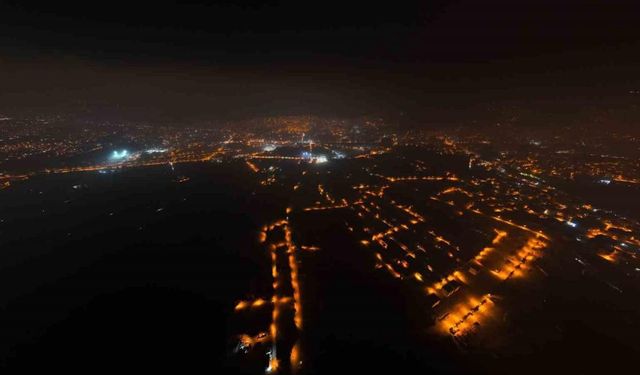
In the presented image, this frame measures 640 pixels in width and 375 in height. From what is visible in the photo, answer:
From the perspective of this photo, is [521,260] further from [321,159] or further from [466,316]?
[321,159]

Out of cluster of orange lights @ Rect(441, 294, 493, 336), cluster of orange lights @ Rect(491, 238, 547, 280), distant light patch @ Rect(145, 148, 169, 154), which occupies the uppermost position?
distant light patch @ Rect(145, 148, 169, 154)

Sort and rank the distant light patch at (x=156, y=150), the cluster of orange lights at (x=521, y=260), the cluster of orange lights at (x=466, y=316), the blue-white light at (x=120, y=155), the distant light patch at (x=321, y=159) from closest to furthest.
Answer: the cluster of orange lights at (x=466, y=316), the cluster of orange lights at (x=521, y=260), the distant light patch at (x=321, y=159), the blue-white light at (x=120, y=155), the distant light patch at (x=156, y=150)

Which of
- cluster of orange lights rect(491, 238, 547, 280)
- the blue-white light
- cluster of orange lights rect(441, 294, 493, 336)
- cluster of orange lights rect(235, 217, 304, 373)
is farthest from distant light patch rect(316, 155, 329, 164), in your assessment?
cluster of orange lights rect(441, 294, 493, 336)

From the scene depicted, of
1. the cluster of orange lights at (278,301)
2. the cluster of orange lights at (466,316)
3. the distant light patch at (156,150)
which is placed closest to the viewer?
the cluster of orange lights at (278,301)

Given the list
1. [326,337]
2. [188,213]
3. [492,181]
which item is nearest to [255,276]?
[326,337]

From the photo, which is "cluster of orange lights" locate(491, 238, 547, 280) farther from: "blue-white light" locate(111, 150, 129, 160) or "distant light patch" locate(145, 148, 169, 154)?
"distant light patch" locate(145, 148, 169, 154)

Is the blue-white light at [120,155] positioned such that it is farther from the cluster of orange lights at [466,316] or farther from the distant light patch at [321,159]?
the cluster of orange lights at [466,316]

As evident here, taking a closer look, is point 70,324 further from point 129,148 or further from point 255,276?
point 129,148

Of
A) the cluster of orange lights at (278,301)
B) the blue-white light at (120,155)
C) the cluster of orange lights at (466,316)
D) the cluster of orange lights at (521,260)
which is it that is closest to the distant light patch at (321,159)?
the cluster of orange lights at (278,301)

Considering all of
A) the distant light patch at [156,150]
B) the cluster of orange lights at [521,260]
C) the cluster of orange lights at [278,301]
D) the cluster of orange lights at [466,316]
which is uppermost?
the distant light patch at [156,150]

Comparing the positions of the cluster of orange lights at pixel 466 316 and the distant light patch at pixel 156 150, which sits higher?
the distant light patch at pixel 156 150

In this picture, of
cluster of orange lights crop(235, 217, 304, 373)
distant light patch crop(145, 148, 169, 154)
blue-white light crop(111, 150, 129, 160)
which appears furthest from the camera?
distant light patch crop(145, 148, 169, 154)
